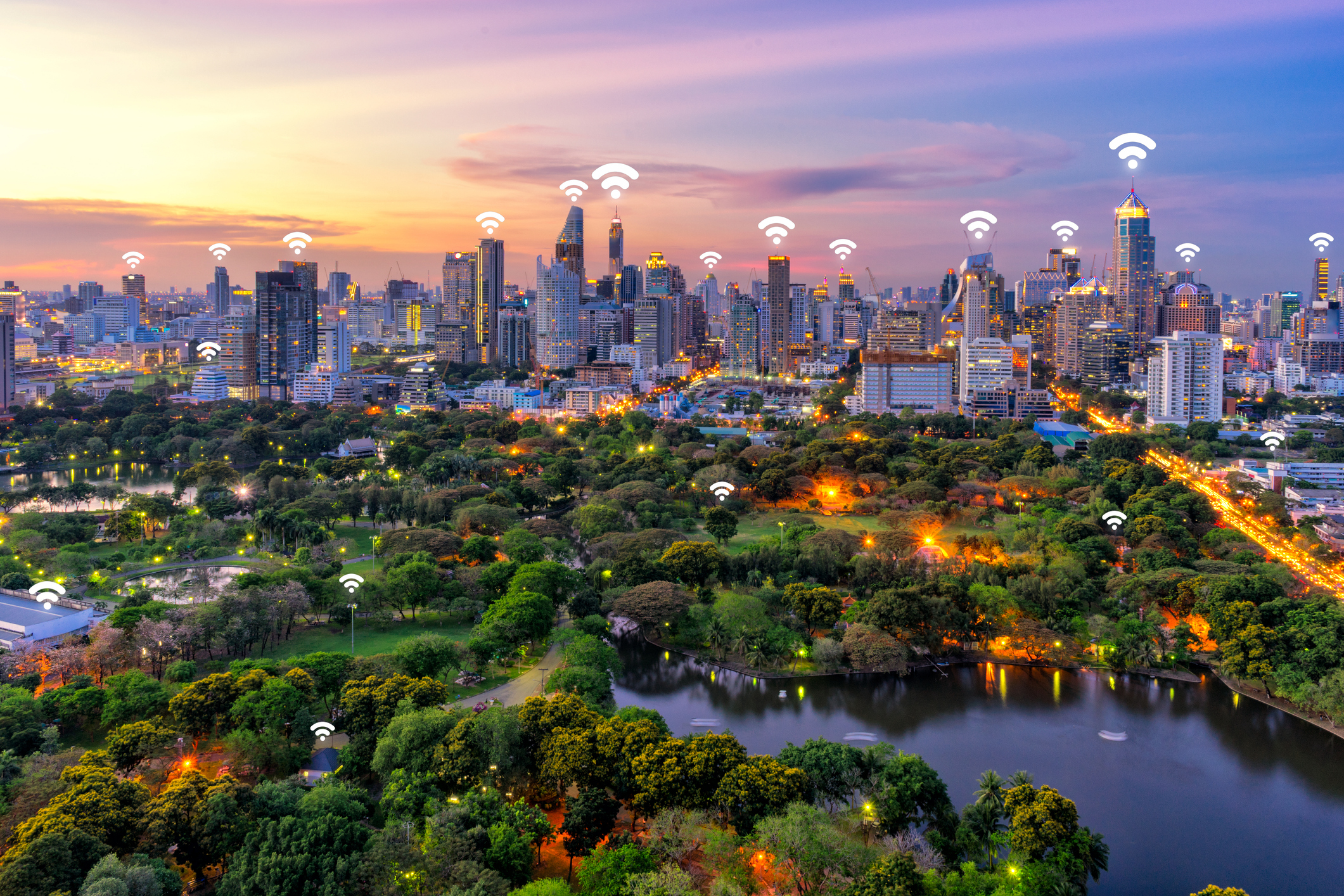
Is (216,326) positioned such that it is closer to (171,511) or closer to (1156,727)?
(171,511)

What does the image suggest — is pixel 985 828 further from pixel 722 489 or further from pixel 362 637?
pixel 722 489

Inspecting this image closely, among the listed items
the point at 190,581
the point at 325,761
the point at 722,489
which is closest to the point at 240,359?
the point at 722,489

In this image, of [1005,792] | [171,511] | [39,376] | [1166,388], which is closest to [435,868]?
[1005,792]

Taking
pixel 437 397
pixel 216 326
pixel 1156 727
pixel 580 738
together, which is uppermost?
pixel 216 326

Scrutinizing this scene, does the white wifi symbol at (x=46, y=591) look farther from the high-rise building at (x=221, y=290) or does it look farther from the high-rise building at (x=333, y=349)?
the high-rise building at (x=221, y=290)

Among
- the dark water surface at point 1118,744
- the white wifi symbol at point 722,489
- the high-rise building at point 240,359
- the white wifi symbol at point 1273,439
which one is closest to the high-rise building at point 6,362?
the high-rise building at point 240,359

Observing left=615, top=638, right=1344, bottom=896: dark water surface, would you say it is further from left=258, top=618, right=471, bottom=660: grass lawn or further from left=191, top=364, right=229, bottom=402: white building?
left=191, top=364, right=229, bottom=402: white building
